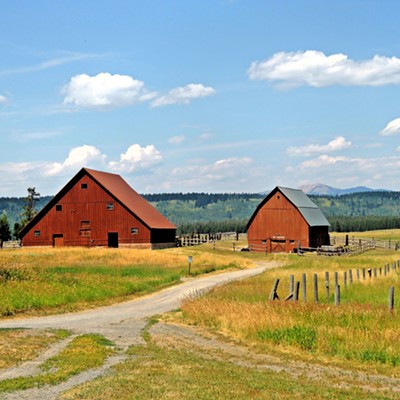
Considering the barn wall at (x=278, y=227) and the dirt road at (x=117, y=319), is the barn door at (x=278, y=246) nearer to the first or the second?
the barn wall at (x=278, y=227)

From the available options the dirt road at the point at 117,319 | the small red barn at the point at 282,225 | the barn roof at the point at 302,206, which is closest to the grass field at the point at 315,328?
the dirt road at the point at 117,319

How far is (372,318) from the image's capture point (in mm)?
20047

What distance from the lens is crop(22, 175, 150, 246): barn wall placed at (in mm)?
71938

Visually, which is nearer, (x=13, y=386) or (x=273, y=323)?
(x=13, y=386)

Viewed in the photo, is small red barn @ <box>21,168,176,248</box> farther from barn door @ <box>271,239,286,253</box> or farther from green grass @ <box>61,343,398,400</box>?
green grass @ <box>61,343,398,400</box>

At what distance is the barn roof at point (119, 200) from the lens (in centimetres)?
7225

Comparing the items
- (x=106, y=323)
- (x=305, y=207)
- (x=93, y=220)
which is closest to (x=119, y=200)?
(x=93, y=220)

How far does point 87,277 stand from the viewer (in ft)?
123

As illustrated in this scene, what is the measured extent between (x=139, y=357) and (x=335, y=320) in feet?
23.9

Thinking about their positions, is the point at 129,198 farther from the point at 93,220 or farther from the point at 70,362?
the point at 70,362

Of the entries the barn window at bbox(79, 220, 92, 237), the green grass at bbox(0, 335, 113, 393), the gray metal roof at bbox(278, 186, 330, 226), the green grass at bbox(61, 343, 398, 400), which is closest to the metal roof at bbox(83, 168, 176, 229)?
the barn window at bbox(79, 220, 92, 237)

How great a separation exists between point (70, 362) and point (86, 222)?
5872cm

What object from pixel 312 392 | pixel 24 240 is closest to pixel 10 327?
pixel 312 392

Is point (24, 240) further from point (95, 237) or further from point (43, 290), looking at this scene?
point (43, 290)
